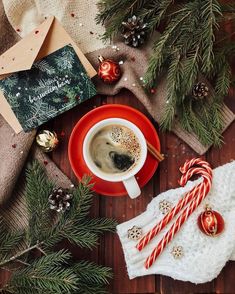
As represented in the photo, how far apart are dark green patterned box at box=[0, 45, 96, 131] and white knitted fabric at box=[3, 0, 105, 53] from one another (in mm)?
52

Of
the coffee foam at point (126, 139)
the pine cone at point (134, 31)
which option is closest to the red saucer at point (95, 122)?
the coffee foam at point (126, 139)

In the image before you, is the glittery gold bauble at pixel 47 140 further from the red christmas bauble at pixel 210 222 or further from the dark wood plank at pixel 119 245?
the red christmas bauble at pixel 210 222

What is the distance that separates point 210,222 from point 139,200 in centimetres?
18

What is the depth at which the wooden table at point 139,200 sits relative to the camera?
1.19 m

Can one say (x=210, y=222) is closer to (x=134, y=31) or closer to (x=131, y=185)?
(x=131, y=185)

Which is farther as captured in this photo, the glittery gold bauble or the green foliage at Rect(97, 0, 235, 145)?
the glittery gold bauble

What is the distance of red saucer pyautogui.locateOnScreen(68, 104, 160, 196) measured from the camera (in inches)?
46.3

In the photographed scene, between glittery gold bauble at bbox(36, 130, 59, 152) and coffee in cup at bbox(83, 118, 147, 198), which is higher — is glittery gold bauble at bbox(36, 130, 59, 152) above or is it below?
above

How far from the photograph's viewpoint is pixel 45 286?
1.06m

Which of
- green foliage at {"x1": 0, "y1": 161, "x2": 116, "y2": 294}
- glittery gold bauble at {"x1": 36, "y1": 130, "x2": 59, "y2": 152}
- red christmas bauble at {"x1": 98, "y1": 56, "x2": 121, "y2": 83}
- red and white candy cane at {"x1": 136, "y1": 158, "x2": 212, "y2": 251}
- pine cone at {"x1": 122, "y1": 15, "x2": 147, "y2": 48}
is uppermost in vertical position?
pine cone at {"x1": 122, "y1": 15, "x2": 147, "y2": 48}

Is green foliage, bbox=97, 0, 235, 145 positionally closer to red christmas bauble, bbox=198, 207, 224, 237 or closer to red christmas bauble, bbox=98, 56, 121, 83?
red christmas bauble, bbox=98, 56, 121, 83

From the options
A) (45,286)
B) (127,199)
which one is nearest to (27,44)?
(127,199)

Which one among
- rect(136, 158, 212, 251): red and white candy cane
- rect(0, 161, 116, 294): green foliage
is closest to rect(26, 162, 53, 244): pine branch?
rect(0, 161, 116, 294): green foliage

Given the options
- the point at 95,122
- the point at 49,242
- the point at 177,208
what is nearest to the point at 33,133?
the point at 95,122
